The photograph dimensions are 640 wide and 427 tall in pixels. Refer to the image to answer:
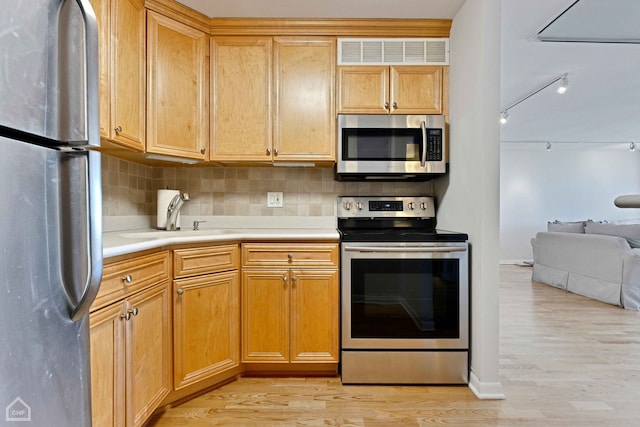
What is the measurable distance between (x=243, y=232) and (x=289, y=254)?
1.69 feet

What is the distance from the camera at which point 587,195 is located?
7.18 meters

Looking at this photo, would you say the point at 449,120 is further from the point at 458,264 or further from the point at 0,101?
the point at 0,101

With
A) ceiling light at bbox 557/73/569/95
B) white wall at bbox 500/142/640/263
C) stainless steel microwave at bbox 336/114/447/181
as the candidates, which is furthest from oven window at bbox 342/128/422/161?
white wall at bbox 500/142/640/263

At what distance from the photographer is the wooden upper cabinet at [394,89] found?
7.60ft

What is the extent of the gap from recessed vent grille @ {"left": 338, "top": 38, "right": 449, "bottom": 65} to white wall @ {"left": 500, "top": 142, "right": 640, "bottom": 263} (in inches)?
214

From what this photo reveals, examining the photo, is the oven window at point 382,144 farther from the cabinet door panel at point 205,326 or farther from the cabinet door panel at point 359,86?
the cabinet door panel at point 205,326

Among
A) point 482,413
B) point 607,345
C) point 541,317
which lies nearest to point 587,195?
point 541,317

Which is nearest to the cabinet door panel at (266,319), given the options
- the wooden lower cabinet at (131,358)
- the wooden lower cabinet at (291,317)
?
the wooden lower cabinet at (291,317)

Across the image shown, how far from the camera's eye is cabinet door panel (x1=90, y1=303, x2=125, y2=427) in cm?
120

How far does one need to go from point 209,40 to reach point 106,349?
6.38 ft

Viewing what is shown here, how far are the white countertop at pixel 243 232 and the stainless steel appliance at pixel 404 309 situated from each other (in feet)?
0.99

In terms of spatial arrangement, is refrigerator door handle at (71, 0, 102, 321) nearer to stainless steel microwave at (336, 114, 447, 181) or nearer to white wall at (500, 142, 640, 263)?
stainless steel microwave at (336, 114, 447, 181)

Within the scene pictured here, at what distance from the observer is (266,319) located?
2.04m

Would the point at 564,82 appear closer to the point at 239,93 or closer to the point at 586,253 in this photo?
the point at 586,253
